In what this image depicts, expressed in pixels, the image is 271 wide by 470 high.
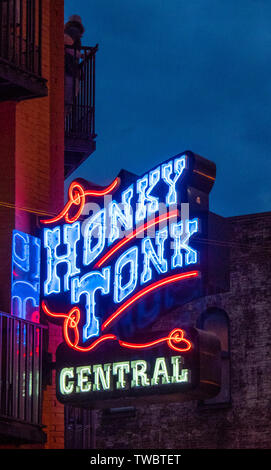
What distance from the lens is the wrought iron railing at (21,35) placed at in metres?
18.6

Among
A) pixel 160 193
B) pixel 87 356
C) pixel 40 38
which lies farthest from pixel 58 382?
pixel 40 38

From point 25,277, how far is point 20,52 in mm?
3391

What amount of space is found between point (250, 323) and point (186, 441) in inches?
129

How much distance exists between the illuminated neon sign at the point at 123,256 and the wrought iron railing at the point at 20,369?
566 millimetres

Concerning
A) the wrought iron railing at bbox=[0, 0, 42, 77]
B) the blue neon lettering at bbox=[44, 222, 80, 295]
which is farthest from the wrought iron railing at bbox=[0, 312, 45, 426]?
the wrought iron railing at bbox=[0, 0, 42, 77]

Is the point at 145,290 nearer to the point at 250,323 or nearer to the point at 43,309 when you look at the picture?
the point at 43,309

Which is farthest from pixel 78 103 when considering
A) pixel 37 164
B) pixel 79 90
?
pixel 37 164

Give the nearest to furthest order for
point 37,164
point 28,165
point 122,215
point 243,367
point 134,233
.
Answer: point 134,233 < point 122,215 < point 28,165 < point 37,164 < point 243,367

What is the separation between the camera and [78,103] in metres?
23.3

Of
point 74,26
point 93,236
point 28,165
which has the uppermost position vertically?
point 74,26

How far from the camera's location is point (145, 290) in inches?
683

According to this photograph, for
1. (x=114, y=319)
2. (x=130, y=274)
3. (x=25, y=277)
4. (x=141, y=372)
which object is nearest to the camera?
(x=141, y=372)

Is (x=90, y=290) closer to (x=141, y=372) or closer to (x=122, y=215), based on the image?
(x=122, y=215)

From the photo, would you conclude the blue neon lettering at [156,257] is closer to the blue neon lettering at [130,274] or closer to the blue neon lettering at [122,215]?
the blue neon lettering at [130,274]
